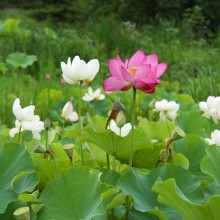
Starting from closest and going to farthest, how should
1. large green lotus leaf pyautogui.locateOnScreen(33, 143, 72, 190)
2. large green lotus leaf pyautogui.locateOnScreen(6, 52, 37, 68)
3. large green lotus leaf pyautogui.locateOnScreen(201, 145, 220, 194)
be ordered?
large green lotus leaf pyautogui.locateOnScreen(201, 145, 220, 194) < large green lotus leaf pyautogui.locateOnScreen(33, 143, 72, 190) < large green lotus leaf pyautogui.locateOnScreen(6, 52, 37, 68)

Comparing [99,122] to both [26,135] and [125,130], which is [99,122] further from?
[26,135]

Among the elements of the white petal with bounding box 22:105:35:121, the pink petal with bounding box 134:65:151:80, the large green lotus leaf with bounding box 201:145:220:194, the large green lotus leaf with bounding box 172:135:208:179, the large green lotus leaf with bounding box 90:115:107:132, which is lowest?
the large green lotus leaf with bounding box 90:115:107:132

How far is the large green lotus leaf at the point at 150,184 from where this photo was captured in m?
0.89

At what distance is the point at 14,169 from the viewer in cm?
94

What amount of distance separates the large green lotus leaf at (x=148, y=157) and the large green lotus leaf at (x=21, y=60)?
145 inches

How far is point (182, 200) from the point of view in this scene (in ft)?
2.61

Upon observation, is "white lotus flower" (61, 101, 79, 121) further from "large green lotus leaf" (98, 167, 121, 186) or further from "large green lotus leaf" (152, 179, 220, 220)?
"large green lotus leaf" (152, 179, 220, 220)

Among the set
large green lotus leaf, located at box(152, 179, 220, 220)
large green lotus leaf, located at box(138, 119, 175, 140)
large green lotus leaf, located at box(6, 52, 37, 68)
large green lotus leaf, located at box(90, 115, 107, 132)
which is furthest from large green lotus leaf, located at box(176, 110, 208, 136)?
large green lotus leaf, located at box(6, 52, 37, 68)

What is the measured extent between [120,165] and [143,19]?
8610 millimetres

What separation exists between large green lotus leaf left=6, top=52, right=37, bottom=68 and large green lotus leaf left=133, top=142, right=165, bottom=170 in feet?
12.0

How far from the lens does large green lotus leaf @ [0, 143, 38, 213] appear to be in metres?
0.91

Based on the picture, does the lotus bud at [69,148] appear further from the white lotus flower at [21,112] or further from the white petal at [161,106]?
the white petal at [161,106]

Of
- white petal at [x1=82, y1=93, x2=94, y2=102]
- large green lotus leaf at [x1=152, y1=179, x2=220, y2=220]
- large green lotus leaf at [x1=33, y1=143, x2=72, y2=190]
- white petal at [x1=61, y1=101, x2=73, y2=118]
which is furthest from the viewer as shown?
white petal at [x1=82, y1=93, x2=94, y2=102]

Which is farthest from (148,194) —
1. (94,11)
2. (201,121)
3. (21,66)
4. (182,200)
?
(94,11)
